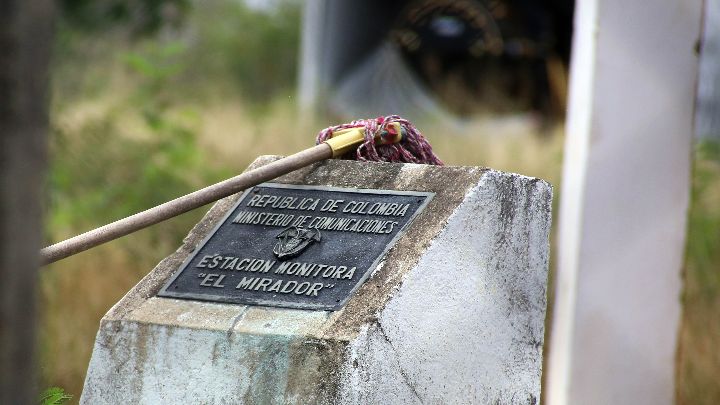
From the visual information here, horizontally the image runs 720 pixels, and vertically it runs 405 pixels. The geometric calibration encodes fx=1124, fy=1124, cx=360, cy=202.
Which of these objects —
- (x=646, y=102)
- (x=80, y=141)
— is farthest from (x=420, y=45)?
(x=646, y=102)

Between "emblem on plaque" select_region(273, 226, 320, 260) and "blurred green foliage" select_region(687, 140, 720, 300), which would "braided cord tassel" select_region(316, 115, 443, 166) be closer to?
"emblem on plaque" select_region(273, 226, 320, 260)

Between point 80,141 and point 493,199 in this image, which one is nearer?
point 493,199

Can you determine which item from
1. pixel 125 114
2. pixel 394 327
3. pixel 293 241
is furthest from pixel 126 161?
pixel 394 327

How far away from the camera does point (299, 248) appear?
2865 mm

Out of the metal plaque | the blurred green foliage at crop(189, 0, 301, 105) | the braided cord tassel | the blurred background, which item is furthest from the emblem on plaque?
the blurred green foliage at crop(189, 0, 301, 105)

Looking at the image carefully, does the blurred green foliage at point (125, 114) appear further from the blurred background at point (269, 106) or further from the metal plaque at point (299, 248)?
the metal plaque at point (299, 248)

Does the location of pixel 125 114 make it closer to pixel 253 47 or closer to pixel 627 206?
pixel 627 206

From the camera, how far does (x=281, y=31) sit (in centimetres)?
1781

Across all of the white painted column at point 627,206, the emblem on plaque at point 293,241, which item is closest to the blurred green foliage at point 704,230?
the white painted column at point 627,206

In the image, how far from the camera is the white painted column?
15.6 feet

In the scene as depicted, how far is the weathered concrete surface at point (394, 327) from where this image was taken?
257 cm

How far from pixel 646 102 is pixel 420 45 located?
27.3 ft

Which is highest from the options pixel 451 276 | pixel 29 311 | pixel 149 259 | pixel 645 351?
pixel 149 259

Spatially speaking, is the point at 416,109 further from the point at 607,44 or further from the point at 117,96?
the point at 607,44
